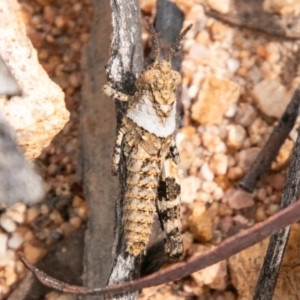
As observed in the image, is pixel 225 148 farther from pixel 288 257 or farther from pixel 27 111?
pixel 27 111

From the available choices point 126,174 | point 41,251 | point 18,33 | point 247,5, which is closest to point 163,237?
point 126,174

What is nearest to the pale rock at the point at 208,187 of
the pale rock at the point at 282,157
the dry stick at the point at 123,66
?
the pale rock at the point at 282,157

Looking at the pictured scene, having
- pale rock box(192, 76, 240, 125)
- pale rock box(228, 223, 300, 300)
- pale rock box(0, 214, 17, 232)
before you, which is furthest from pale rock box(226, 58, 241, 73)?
pale rock box(0, 214, 17, 232)

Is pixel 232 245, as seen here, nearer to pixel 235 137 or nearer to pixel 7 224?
pixel 235 137

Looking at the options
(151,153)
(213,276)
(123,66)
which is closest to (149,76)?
(123,66)

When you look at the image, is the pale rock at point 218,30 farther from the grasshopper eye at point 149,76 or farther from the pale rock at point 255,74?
the grasshopper eye at point 149,76

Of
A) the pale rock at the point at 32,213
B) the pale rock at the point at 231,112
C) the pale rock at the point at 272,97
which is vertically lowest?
the pale rock at the point at 32,213

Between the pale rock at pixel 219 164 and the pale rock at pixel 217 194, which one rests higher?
the pale rock at pixel 219 164

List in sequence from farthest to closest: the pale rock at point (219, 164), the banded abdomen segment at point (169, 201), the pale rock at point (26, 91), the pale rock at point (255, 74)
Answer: the pale rock at point (255, 74), the pale rock at point (219, 164), the banded abdomen segment at point (169, 201), the pale rock at point (26, 91)
